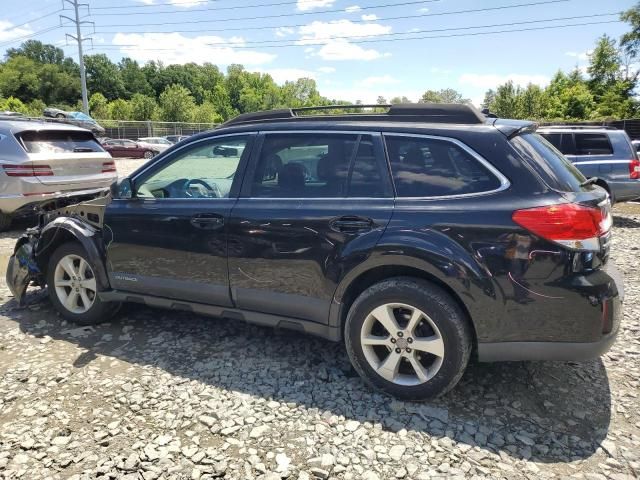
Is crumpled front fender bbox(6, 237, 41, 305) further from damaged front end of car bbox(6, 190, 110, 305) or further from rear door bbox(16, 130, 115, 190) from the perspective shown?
rear door bbox(16, 130, 115, 190)

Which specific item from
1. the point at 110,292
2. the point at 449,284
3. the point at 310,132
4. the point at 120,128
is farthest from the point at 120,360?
the point at 120,128

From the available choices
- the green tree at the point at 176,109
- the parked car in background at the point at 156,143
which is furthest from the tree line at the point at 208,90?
the parked car in background at the point at 156,143

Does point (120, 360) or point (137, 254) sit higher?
point (137, 254)

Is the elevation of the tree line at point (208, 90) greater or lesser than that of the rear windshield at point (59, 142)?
greater

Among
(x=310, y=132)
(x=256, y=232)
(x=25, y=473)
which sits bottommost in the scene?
(x=25, y=473)

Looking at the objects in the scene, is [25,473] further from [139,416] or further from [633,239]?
[633,239]

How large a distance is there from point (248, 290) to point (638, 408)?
263cm

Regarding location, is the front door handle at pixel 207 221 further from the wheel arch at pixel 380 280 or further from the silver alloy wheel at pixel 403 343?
the silver alloy wheel at pixel 403 343

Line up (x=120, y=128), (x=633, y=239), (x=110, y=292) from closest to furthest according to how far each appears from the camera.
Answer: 1. (x=110, y=292)
2. (x=633, y=239)
3. (x=120, y=128)

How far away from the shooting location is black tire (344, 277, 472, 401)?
275cm

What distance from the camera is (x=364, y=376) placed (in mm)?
3061

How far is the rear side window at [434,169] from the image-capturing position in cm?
276

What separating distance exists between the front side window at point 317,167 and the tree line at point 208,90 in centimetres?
951

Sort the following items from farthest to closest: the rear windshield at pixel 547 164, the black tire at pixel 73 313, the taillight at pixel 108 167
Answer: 1. the taillight at pixel 108 167
2. the black tire at pixel 73 313
3. the rear windshield at pixel 547 164
